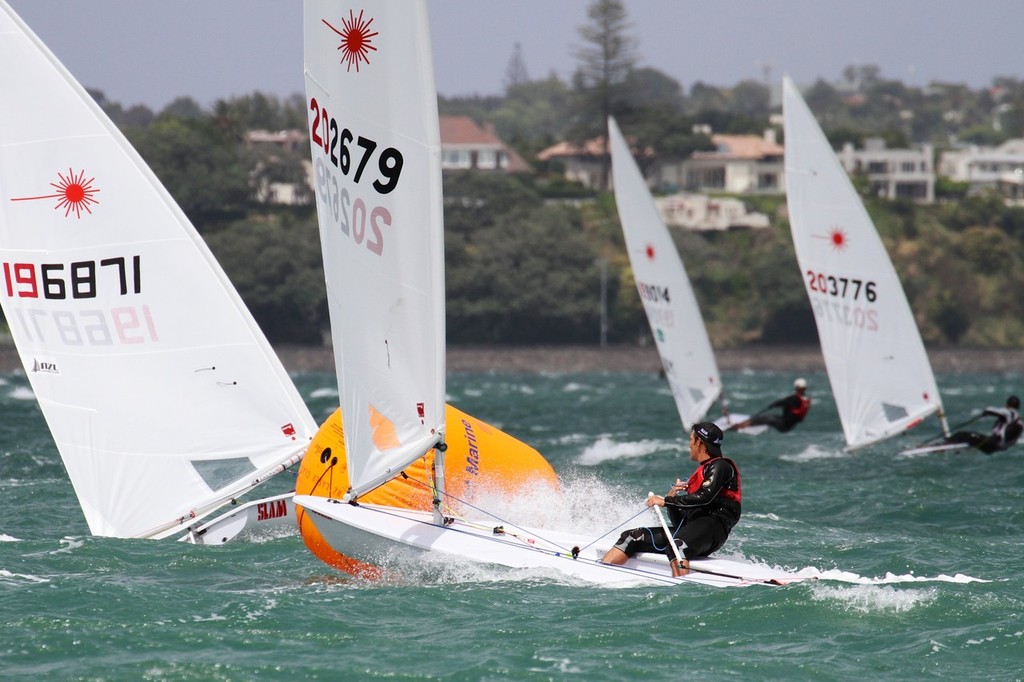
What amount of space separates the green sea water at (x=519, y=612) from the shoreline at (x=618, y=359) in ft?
153

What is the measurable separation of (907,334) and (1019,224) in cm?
6616

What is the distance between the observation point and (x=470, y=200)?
76.2 metres

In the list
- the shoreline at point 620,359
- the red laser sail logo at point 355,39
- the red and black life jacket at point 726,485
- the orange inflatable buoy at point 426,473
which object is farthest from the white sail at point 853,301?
the shoreline at point 620,359

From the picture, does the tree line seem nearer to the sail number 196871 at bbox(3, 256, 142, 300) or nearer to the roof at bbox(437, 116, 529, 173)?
the roof at bbox(437, 116, 529, 173)

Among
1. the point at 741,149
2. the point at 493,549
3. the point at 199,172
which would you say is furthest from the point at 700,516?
the point at 741,149

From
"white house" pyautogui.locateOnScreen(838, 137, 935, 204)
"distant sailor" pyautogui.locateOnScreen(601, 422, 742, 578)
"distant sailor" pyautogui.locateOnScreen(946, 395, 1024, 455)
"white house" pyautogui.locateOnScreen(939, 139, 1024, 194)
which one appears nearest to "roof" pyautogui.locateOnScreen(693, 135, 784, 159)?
"white house" pyautogui.locateOnScreen(838, 137, 935, 204)

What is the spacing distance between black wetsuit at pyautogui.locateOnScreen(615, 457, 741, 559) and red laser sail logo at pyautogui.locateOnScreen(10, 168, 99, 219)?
487 centimetres

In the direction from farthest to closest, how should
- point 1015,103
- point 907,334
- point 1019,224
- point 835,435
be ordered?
point 1015,103
point 1019,224
point 835,435
point 907,334

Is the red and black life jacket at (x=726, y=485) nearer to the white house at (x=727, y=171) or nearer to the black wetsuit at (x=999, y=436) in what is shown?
the black wetsuit at (x=999, y=436)

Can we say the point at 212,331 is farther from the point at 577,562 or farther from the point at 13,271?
the point at 577,562

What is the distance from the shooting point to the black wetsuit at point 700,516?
32.3ft

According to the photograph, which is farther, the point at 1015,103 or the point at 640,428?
the point at 1015,103

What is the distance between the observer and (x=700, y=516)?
9.90m

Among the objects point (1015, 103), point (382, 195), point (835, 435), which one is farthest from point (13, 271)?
point (1015, 103)
